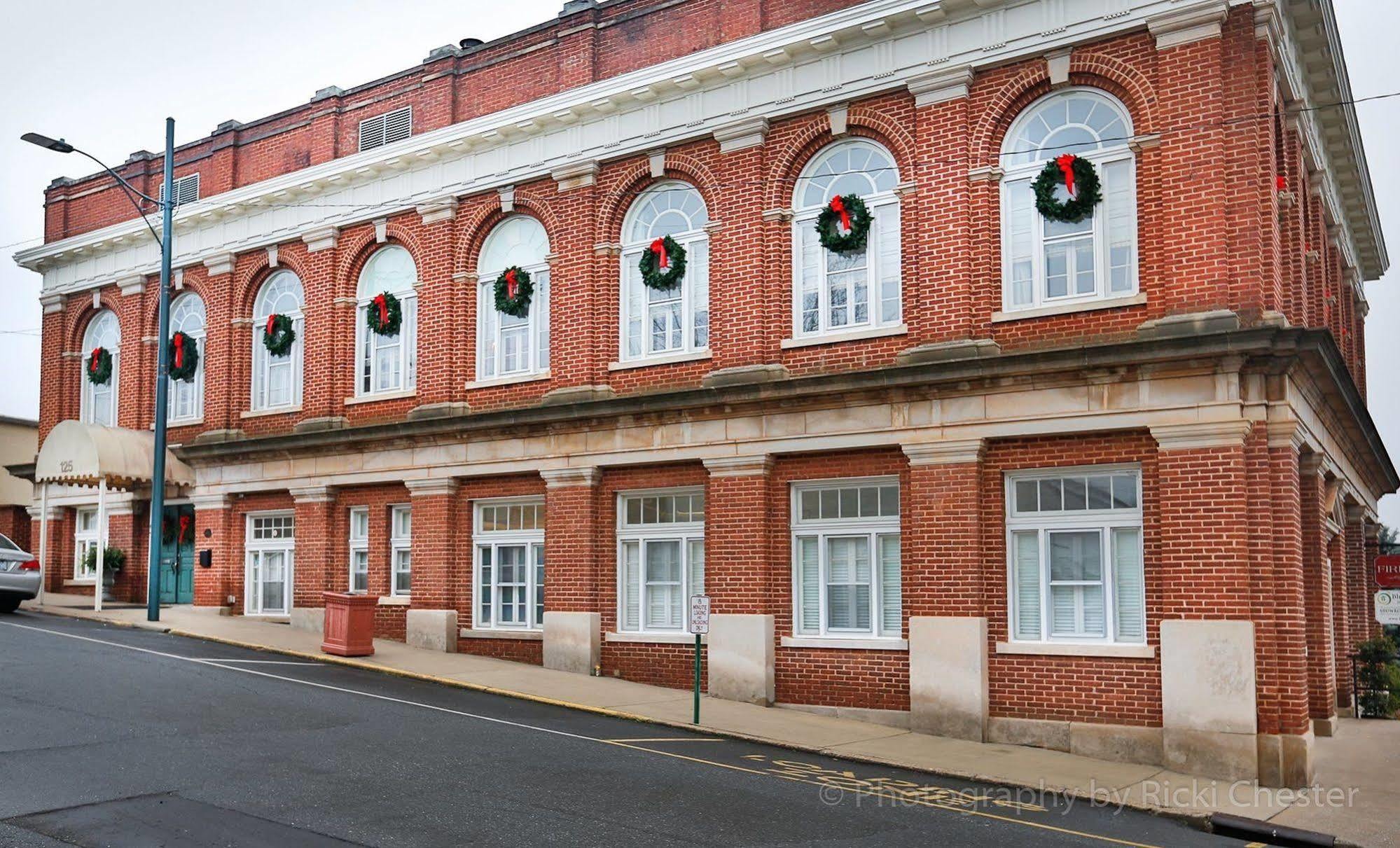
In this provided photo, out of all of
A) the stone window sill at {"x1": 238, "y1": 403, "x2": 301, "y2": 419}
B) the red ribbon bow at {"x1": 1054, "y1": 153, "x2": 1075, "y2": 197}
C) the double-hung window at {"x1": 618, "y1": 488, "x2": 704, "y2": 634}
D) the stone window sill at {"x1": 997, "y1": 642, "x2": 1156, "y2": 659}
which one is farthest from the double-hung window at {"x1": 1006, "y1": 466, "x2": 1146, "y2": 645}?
the stone window sill at {"x1": 238, "y1": 403, "x2": 301, "y2": 419}

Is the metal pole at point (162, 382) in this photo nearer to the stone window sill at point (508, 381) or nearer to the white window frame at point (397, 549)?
the white window frame at point (397, 549)

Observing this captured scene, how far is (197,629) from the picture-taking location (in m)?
22.8

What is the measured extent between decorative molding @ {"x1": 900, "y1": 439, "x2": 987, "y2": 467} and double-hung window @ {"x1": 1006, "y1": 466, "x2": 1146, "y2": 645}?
0.60 meters

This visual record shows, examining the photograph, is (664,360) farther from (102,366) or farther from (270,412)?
(102,366)

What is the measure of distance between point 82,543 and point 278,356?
795 cm

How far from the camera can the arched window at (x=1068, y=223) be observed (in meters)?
16.6

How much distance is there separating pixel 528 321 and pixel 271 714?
31.4 feet

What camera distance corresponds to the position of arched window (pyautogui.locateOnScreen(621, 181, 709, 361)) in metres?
20.5

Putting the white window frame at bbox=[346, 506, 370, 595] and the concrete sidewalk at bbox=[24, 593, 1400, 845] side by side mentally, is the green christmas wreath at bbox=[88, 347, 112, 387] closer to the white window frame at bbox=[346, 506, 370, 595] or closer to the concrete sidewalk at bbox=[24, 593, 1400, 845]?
the white window frame at bbox=[346, 506, 370, 595]

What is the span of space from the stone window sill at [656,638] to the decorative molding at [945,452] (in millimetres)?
4316

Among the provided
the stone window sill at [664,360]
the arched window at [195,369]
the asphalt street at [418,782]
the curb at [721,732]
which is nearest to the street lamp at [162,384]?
the curb at [721,732]

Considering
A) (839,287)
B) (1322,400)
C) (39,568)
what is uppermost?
(839,287)

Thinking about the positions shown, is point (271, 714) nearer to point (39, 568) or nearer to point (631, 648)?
point (631, 648)

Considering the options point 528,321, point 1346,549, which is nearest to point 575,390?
point 528,321
